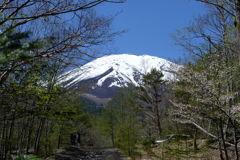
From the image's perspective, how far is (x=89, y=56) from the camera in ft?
18.0

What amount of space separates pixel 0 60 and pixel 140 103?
74.3ft

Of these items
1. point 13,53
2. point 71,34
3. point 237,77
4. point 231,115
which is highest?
point 71,34

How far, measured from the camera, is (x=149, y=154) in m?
15.4

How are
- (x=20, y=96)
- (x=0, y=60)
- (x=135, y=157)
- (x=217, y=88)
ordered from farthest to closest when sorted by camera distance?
1. (x=135, y=157)
2. (x=217, y=88)
3. (x=20, y=96)
4. (x=0, y=60)

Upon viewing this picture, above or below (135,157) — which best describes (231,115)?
above

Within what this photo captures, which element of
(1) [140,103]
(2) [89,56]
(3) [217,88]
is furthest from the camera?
(1) [140,103]

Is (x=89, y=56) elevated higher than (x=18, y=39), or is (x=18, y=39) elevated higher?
(x=89, y=56)

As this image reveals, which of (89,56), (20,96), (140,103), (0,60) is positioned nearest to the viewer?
(0,60)

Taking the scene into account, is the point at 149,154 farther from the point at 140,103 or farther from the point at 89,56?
the point at 89,56

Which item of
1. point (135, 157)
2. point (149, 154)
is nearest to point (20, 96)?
point (135, 157)

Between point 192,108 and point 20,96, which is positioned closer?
point 20,96

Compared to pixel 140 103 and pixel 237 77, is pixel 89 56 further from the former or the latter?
pixel 140 103

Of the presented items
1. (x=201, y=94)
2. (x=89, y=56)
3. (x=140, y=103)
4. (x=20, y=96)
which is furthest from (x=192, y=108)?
(x=140, y=103)

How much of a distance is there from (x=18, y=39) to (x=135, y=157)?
568 inches
